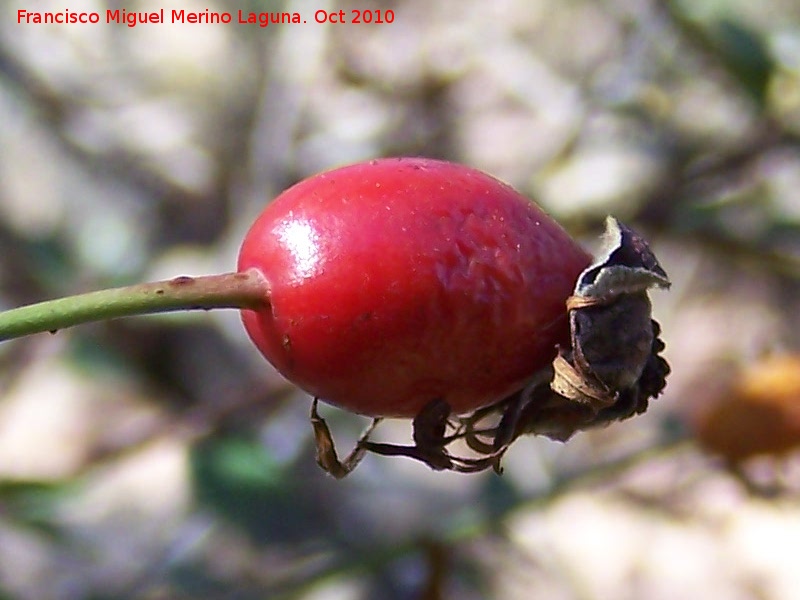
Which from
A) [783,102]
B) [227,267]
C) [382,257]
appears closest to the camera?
[382,257]

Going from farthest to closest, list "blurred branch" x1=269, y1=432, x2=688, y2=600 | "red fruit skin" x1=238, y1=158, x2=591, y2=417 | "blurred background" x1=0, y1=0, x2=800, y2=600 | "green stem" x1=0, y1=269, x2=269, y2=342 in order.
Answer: "blurred background" x1=0, y1=0, x2=800, y2=600 → "blurred branch" x1=269, y1=432, x2=688, y2=600 → "red fruit skin" x1=238, y1=158, x2=591, y2=417 → "green stem" x1=0, y1=269, x2=269, y2=342

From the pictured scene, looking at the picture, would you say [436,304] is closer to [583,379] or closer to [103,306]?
[583,379]

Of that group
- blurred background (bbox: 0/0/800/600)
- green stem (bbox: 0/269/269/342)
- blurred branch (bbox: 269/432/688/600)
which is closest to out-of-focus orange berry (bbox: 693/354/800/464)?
blurred background (bbox: 0/0/800/600)

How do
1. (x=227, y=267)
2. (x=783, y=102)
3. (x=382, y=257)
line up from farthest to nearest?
(x=783, y=102)
(x=227, y=267)
(x=382, y=257)

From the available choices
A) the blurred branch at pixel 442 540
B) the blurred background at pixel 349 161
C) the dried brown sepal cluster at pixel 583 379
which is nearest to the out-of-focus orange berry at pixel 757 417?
the blurred background at pixel 349 161

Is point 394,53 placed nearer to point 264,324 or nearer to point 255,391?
point 255,391

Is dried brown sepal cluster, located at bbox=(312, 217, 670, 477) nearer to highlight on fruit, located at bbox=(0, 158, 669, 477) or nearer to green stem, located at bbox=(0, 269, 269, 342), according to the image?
highlight on fruit, located at bbox=(0, 158, 669, 477)

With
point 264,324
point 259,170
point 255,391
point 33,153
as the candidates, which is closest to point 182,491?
point 255,391
